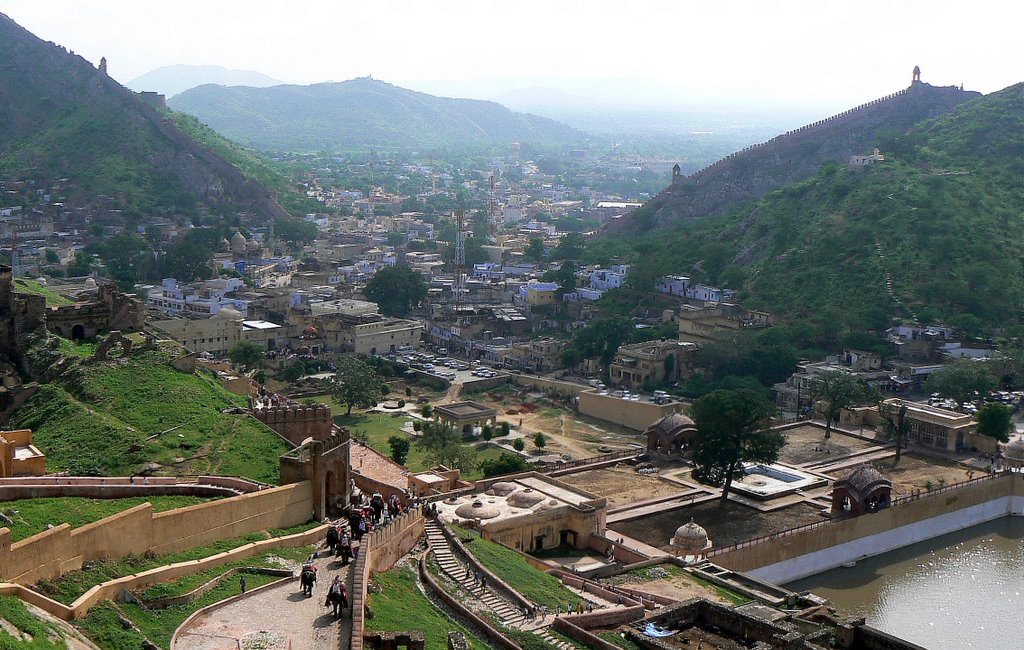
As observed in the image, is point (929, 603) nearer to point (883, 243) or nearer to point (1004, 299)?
point (1004, 299)

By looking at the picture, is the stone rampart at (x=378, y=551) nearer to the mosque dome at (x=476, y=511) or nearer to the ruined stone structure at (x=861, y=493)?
the mosque dome at (x=476, y=511)

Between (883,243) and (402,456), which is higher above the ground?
(883,243)

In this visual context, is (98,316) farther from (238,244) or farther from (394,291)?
(238,244)

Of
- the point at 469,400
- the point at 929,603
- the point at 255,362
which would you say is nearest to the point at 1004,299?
the point at 469,400

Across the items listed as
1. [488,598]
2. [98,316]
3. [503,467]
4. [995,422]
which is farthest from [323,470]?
[995,422]

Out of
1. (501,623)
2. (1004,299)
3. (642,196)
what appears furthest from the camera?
(642,196)

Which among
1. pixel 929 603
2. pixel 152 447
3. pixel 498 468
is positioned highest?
pixel 152 447

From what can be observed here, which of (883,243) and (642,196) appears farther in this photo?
(642,196)

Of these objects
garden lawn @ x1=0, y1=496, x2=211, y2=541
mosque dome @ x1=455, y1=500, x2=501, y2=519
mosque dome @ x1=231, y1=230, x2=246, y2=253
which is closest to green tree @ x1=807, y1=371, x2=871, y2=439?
mosque dome @ x1=455, y1=500, x2=501, y2=519

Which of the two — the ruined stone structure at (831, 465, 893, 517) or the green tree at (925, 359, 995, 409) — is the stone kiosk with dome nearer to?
the ruined stone structure at (831, 465, 893, 517)
